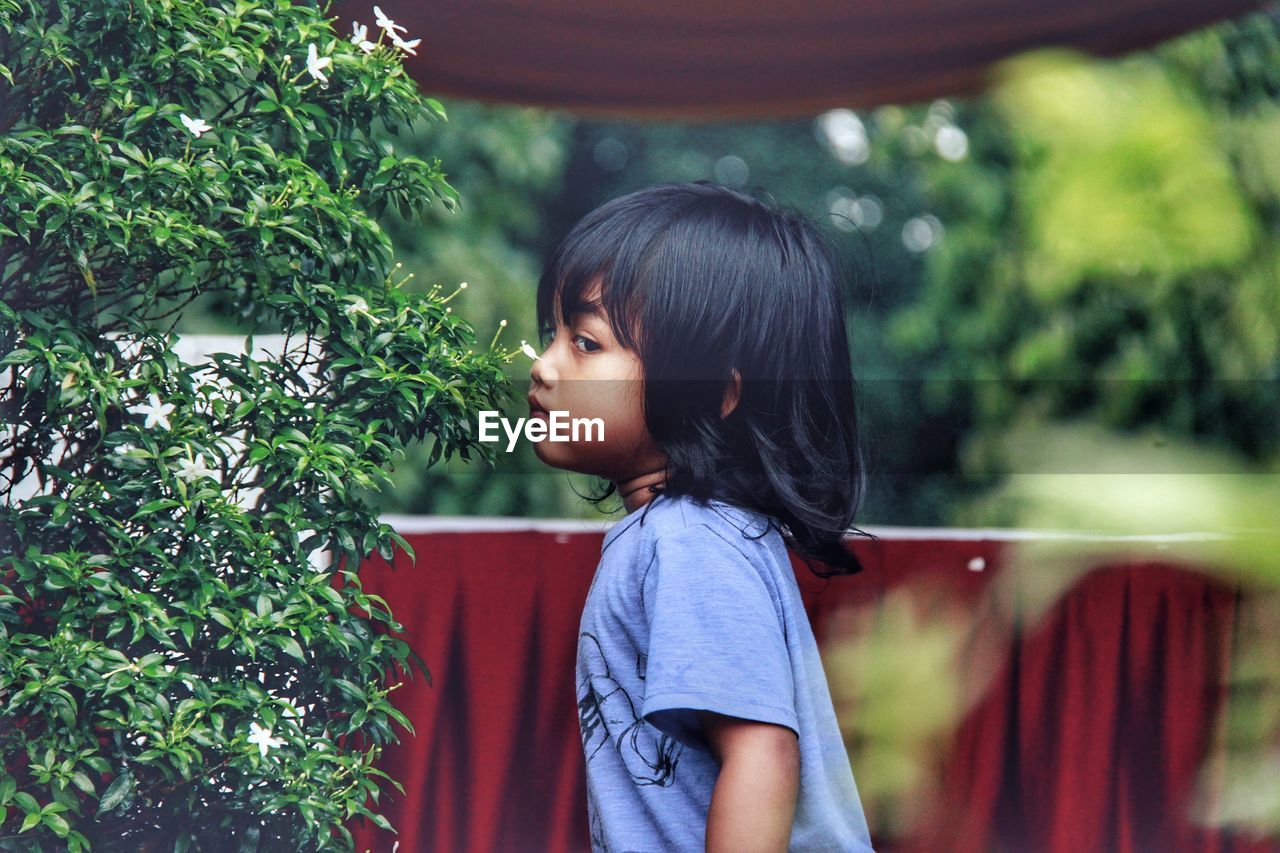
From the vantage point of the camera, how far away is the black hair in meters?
1.19

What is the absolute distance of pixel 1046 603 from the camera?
195 cm

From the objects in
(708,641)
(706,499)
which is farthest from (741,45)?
(708,641)

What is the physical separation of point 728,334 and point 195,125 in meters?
0.60

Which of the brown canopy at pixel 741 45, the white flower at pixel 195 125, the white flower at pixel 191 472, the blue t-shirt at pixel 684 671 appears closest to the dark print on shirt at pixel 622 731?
the blue t-shirt at pixel 684 671

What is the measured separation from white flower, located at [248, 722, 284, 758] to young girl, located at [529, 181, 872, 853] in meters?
0.38

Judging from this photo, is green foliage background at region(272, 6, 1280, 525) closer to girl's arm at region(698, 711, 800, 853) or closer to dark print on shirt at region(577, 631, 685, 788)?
dark print on shirt at region(577, 631, 685, 788)

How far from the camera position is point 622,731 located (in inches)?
43.4

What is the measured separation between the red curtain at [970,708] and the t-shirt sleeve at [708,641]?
830 millimetres

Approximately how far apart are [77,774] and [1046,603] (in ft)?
4.50

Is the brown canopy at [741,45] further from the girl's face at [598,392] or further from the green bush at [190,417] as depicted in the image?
the girl's face at [598,392]

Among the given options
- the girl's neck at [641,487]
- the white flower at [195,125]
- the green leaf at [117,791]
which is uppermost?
the white flower at [195,125]

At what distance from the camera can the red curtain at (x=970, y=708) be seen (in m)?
1.92

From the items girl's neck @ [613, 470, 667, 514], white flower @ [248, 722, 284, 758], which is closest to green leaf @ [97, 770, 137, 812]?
white flower @ [248, 722, 284, 758]

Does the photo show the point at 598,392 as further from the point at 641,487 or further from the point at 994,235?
the point at 994,235
